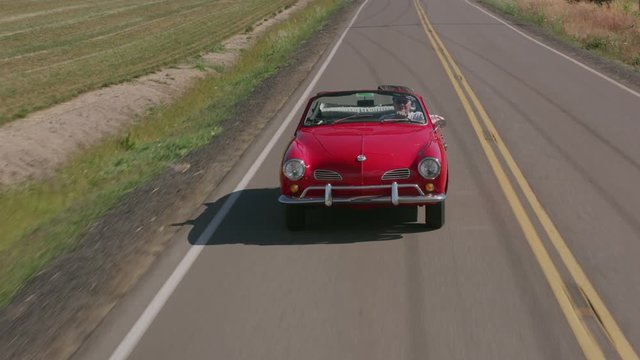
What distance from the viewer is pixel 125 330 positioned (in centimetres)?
738

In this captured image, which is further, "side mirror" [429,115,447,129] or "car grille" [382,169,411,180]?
"side mirror" [429,115,447,129]

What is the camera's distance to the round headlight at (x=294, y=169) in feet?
32.7

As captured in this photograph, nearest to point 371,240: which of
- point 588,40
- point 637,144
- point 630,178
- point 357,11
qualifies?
point 630,178

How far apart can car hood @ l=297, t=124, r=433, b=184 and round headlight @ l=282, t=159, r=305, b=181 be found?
0.44 ft

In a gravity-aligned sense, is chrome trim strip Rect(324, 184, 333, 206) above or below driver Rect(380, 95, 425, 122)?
below

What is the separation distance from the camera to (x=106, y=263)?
9.23m

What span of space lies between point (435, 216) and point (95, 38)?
123ft

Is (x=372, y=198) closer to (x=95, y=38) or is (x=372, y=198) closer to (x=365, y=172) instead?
(x=365, y=172)

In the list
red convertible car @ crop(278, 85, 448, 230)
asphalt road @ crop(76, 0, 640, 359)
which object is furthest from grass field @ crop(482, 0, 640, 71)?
red convertible car @ crop(278, 85, 448, 230)

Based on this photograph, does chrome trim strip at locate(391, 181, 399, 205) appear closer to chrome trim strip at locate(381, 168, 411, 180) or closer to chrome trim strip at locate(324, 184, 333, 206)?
chrome trim strip at locate(381, 168, 411, 180)

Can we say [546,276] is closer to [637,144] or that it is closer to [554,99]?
[637,144]

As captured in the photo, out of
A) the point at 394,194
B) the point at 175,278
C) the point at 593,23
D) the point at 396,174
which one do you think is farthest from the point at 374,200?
the point at 593,23

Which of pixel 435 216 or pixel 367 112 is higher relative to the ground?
pixel 367 112

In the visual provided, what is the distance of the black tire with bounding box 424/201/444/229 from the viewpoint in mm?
9945
